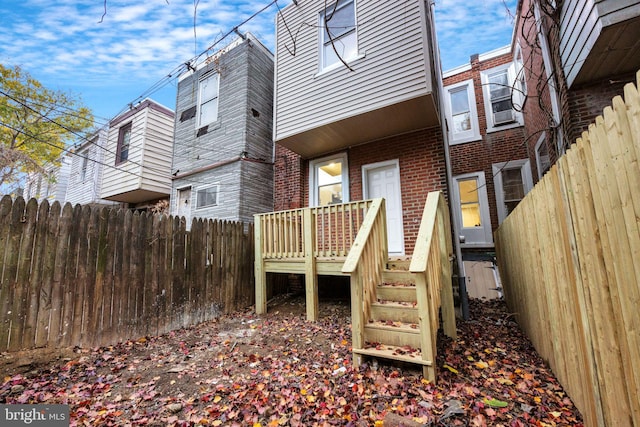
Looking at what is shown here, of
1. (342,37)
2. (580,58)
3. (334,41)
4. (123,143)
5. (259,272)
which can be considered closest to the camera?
(580,58)

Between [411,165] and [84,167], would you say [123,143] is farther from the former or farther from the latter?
[411,165]

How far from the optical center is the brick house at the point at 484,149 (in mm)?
8141

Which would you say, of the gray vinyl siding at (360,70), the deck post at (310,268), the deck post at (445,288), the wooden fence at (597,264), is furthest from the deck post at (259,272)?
the wooden fence at (597,264)

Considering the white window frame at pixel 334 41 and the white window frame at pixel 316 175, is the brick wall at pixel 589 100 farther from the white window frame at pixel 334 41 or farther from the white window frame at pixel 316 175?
the white window frame at pixel 316 175

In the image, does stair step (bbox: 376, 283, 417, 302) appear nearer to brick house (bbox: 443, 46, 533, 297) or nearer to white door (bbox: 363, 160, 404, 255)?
white door (bbox: 363, 160, 404, 255)

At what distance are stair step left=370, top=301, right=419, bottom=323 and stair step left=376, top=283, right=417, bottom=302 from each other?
11 cm

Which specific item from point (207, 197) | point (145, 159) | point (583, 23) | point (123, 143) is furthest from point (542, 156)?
point (123, 143)

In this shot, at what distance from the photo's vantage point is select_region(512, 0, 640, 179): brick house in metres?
3.16

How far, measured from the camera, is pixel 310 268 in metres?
4.99

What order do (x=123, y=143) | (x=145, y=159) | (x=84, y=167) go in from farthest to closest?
(x=84, y=167)
(x=123, y=143)
(x=145, y=159)

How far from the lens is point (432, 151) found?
5.76 meters

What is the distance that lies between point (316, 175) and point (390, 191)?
6.95 feet

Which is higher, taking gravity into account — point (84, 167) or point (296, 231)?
point (84, 167)

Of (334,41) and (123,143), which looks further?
(123,143)
